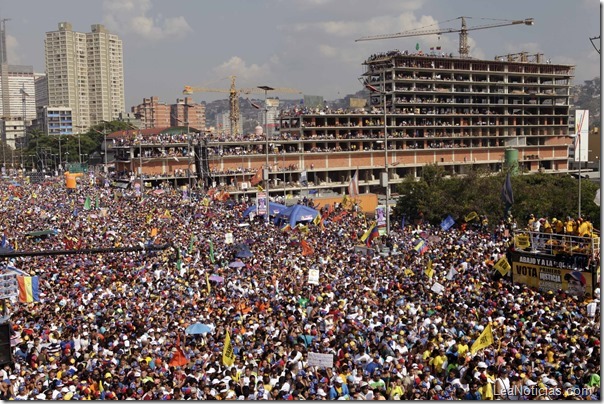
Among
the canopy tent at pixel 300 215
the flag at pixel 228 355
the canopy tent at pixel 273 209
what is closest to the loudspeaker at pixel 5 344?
the flag at pixel 228 355

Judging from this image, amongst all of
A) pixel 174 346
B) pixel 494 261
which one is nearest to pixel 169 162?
pixel 494 261

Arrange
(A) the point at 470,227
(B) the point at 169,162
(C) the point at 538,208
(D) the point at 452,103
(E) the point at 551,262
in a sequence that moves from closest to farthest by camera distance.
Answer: (E) the point at 551,262 < (A) the point at 470,227 < (C) the point at 538,208 < (B) the point at 169,162 < (D) the point at 452,103

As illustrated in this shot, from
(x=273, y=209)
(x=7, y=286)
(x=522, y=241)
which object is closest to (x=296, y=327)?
(x=7, y=286)

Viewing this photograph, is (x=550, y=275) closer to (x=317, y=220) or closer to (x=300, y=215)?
(x=317, y=220)

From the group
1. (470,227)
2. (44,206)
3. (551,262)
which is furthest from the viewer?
(44,206)

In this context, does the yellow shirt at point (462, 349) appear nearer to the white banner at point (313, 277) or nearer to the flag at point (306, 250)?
the white banner at point (313, 277)

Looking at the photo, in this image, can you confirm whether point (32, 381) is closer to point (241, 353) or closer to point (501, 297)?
point (241, 353)
